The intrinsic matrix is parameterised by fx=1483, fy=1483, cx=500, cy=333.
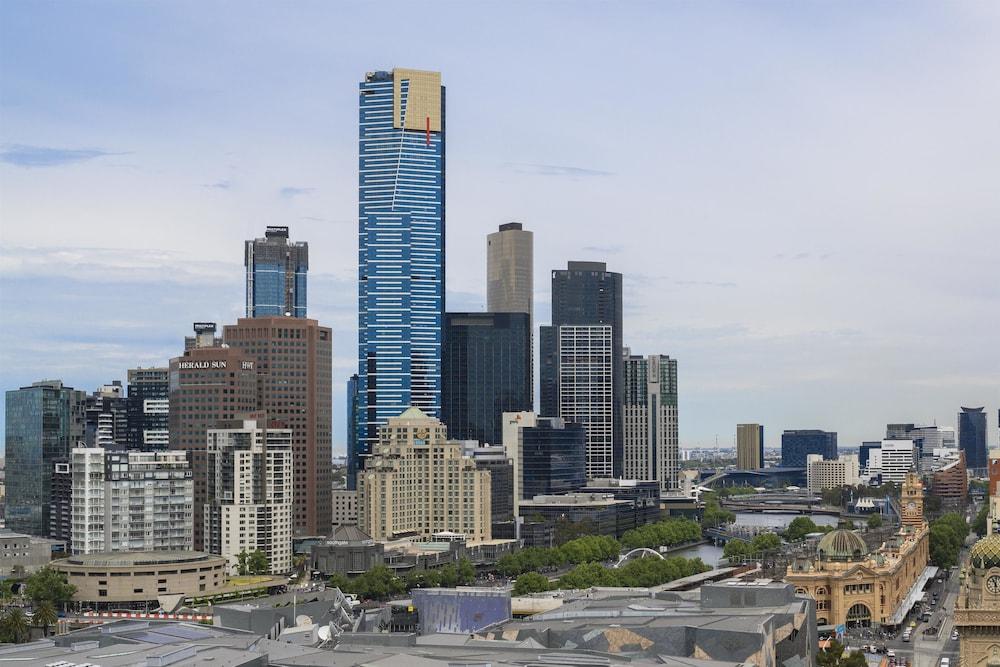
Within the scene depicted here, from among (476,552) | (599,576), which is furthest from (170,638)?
(476,552)

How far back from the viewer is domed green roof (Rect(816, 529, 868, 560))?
136750mm

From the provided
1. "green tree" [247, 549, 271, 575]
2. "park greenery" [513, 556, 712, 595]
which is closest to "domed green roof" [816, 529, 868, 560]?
"park greenery" [513, 556, 712, 595]

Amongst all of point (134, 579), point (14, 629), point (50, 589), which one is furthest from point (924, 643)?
point (50, 589)

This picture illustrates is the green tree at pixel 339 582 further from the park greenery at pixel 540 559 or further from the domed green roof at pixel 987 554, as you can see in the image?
the domed green roof at pixel 987 554

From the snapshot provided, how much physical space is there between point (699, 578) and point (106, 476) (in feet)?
226

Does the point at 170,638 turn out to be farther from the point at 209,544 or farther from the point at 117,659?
the point at 209,544

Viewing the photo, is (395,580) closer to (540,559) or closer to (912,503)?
(540,559)

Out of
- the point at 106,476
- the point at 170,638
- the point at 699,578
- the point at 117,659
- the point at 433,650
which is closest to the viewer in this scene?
the point at 117,659

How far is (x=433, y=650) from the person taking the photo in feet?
260

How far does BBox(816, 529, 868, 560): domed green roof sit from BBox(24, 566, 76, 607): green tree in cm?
7183

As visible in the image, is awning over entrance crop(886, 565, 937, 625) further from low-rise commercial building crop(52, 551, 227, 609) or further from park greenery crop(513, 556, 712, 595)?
low-rise commercial building crop(52, 551, 227, 609)

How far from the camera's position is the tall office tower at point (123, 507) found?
169250 millimetres

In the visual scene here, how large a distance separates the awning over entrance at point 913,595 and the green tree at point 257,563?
227 ft

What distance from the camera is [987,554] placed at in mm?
71750
